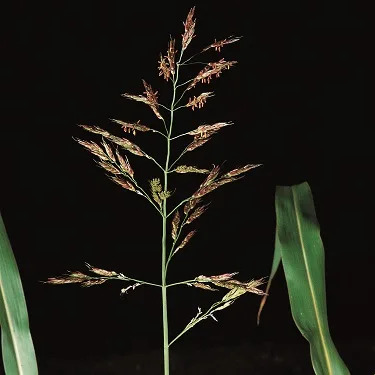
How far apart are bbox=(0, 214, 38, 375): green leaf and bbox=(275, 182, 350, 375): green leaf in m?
0.26

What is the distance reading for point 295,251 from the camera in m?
0.73

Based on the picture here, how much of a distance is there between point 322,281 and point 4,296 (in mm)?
319

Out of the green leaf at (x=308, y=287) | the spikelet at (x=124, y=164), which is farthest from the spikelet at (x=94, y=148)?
the green leaf at (x=308, y=287)

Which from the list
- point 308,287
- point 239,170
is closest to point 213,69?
point 239,170

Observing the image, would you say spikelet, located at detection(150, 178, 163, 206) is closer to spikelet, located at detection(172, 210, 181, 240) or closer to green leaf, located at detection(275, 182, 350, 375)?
spikelet, located at detection(172, 210, 181, 240)

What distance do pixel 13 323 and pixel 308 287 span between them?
297 millimetres

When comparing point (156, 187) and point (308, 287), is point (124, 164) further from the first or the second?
point (308, 287)

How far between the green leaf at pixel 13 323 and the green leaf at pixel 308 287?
0.86 ft

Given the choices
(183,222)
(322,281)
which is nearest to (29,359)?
(183,222)

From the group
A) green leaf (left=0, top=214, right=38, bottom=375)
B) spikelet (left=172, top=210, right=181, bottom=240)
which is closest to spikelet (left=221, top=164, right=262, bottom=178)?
spikelet (left=172, top=210, right=181, bottom=240)

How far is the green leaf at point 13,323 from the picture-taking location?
2.20 feet

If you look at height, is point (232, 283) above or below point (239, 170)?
below

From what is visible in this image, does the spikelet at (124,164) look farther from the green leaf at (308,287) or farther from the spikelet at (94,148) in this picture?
the green leaf at (308,287)

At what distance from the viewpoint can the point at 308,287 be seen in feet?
2.38
